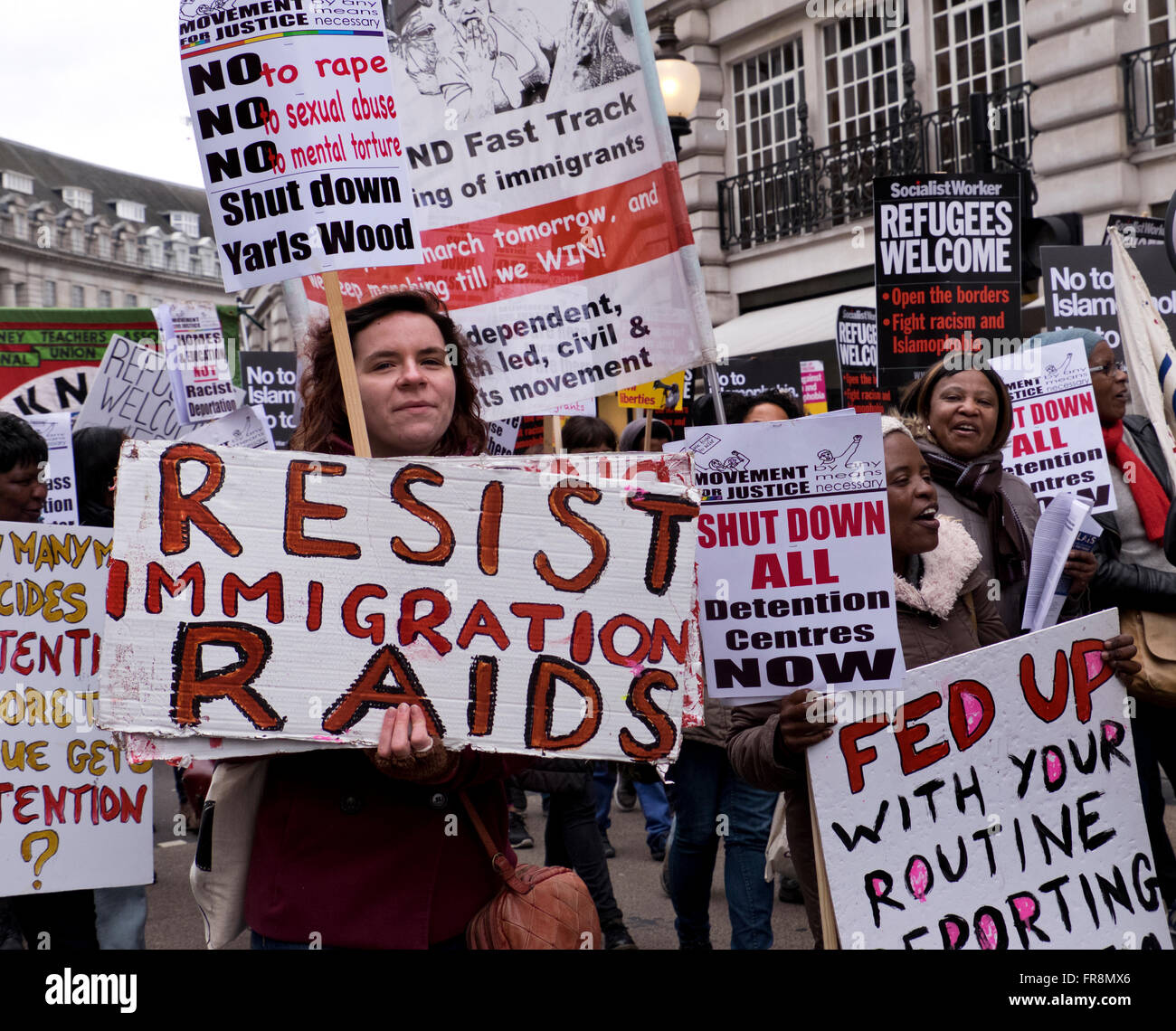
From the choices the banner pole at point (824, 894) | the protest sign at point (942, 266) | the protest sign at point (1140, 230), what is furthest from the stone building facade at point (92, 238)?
the banner pole at point (824, 894)

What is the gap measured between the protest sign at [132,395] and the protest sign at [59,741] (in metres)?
4.43

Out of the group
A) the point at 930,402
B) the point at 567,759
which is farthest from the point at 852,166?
the point at 567,759

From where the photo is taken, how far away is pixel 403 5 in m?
3.98

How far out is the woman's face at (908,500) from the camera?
3.14m

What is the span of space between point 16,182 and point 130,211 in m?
11.0

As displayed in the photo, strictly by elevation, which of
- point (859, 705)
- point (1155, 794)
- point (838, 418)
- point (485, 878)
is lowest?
point (1155, 794)

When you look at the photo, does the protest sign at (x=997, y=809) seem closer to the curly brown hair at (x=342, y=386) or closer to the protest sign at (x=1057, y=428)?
the curly brown hair at (x=342, y=386)

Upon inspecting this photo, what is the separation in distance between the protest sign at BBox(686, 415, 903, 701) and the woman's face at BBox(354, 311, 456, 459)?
0.56 metres

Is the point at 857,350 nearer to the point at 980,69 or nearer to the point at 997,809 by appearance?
the point at 980,69

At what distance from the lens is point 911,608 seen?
3143mm

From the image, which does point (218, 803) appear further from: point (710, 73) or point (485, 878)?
point (710, 73)

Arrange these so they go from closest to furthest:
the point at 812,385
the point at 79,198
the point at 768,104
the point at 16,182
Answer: the point at 812,385
the point at 768,104
the point at 16,182
the point at 79,198

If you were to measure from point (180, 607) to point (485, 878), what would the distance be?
0.73 metres
